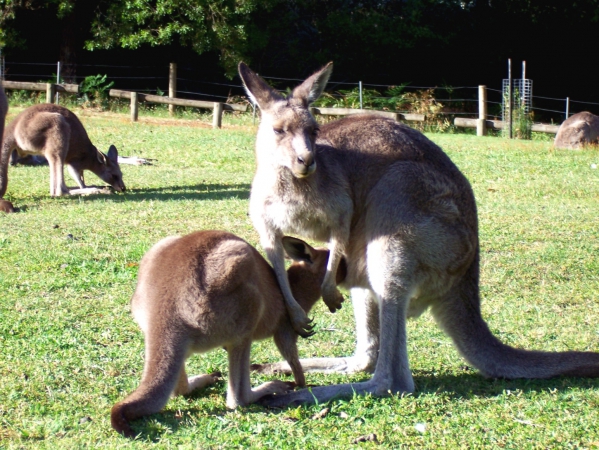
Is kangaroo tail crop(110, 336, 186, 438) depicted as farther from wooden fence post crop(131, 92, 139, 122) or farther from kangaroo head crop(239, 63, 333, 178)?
wooden fence post crop(131, 92, 139, 122)

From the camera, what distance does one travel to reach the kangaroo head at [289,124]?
4.48 m

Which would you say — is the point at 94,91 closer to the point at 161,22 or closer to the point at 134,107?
the point at 161,22

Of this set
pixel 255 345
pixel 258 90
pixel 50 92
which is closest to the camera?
pixel 258 90

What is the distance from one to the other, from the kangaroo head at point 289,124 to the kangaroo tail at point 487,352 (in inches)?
45.4

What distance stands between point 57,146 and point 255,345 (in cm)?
664

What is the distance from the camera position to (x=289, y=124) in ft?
15.1

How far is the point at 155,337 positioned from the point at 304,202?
1.22 meters

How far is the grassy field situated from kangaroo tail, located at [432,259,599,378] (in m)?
0.07

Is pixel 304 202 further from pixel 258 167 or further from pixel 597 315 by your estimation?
pixel 597 315

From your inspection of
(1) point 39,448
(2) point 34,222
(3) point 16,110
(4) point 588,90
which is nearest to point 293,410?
(1) point 39,448

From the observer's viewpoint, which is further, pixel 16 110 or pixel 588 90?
pixel 588 90

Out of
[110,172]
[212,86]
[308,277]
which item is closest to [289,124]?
[308,277]

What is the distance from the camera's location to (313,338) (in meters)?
5.62

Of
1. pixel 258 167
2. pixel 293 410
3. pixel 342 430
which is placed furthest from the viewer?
pixel 258 167
